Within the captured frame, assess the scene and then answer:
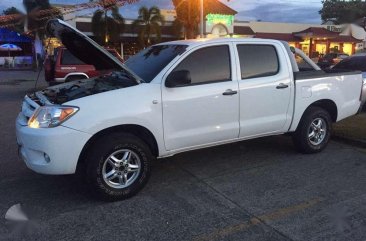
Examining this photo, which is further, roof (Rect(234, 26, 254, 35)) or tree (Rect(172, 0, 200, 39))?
roof (Rect(234, 26, 254, 35))

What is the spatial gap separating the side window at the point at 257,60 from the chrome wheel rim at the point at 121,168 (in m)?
1.95

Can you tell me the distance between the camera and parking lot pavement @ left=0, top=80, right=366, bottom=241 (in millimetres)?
4125

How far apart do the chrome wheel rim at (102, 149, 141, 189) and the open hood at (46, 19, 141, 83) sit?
94cm

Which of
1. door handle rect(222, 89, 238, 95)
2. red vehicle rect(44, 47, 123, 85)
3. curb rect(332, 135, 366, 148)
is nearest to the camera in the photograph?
door handle rect(222, 89, 238, 95)

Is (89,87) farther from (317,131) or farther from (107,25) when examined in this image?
(107,25)

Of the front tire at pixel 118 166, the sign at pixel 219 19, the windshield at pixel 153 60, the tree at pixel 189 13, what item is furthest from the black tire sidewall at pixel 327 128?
the sign at pixel 219 19

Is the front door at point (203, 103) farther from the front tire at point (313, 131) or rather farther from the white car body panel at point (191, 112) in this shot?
the front tire at point (313, 131)

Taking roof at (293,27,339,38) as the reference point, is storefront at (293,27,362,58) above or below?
below

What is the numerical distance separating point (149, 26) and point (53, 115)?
34.7 m

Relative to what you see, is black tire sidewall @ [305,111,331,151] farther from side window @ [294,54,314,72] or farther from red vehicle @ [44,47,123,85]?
red vehicle @ [44,47,123,85]

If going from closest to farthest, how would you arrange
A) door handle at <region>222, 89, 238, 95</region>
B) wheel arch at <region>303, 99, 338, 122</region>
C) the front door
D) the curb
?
the front door
door handle at <region>222, 89, 238, 95</region>
wheel arch at <region>303, 99, 338, 122</region>
the curb

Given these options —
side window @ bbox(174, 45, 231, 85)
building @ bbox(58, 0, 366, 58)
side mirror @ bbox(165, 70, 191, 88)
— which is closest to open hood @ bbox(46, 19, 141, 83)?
side mirror @ bbox(165, 70, 191, 88)

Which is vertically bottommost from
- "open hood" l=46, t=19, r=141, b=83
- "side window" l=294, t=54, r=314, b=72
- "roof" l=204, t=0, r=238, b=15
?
"side window" l=294, t=54, r=314, b=72

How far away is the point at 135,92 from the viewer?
4.96 meters
